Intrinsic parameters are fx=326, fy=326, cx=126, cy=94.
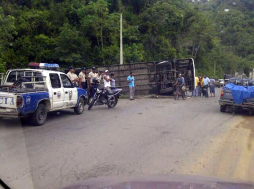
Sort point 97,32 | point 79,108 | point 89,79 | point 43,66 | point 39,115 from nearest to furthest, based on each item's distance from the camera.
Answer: point 39,115, point 79,108, point 43,66, point 89,79, point 97,32

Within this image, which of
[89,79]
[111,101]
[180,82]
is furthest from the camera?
[180,82]

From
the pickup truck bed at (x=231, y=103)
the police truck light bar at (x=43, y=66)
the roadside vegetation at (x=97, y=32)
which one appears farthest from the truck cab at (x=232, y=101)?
the roadside vegetation at (x=97, y=32)

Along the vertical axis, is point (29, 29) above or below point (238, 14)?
below

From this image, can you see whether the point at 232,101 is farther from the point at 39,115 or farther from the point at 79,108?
the point at 39,115

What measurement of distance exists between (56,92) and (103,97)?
357 cm

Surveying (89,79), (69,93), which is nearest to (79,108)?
(69,93)

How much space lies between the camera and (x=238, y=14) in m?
81.2

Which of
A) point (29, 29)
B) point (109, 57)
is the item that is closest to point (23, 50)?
point (29, 29)

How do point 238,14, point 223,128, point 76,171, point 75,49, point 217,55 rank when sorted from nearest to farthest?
point 76,171 → point 223,128 → point 75,49 → point 217,55 → point 238,14

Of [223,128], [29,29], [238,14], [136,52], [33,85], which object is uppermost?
[238,14]

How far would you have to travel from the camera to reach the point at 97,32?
102 ft

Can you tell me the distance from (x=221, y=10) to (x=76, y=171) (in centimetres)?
8863

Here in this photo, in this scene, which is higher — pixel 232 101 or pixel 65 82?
pixel 65 82

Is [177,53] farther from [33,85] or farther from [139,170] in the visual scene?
[139,170]
